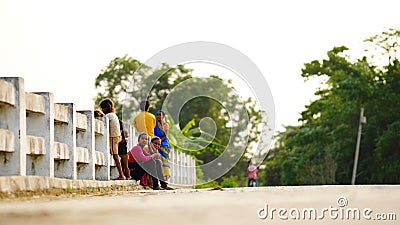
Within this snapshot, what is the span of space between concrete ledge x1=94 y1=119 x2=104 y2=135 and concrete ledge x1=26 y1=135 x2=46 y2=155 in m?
3.04

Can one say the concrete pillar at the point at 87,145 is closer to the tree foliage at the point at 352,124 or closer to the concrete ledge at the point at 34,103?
the concrete ledge at the point at 34,103

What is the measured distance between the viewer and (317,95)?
2559 inches

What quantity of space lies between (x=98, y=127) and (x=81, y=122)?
41.3 inches

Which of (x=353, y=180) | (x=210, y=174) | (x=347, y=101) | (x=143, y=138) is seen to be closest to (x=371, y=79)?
(x=347, y=101)

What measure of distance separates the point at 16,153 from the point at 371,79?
4613cm

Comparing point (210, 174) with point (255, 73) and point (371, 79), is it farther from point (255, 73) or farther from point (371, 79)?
point (371, 79)

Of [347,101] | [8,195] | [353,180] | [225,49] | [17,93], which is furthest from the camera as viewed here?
[347,101]

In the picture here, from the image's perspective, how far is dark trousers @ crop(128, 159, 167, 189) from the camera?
14883 mm

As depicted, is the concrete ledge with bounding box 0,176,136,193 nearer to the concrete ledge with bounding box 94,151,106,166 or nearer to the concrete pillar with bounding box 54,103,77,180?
the concrete pillar with bounding box 54,103,77,180

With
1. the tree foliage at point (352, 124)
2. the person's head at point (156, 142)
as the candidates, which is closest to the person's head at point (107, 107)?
the person's head at point (156, 142)

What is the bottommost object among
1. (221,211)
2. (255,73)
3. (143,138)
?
(221,211)

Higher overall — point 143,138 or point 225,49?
point 225,49

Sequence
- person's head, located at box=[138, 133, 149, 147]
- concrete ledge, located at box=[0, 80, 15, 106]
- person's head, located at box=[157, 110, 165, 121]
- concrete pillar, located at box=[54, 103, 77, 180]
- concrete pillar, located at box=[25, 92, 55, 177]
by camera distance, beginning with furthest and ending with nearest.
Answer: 1. person's head, located at box=[157, 110, 165, 121]
2. person's head, located at box=[138, 133, 149, 147]
3. concrete pillar, located at box=[54, 103, 77, 180]
4. concrete pillar, located at box=[25, 92, 55, 177]
5. concrete ledge, located at box=[0, 80, 15, 106]

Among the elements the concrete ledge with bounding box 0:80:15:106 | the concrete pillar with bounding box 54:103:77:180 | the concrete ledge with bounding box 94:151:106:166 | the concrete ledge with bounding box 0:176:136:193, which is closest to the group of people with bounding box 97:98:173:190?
the concrete ledge with bounding box 94:151:106:166
